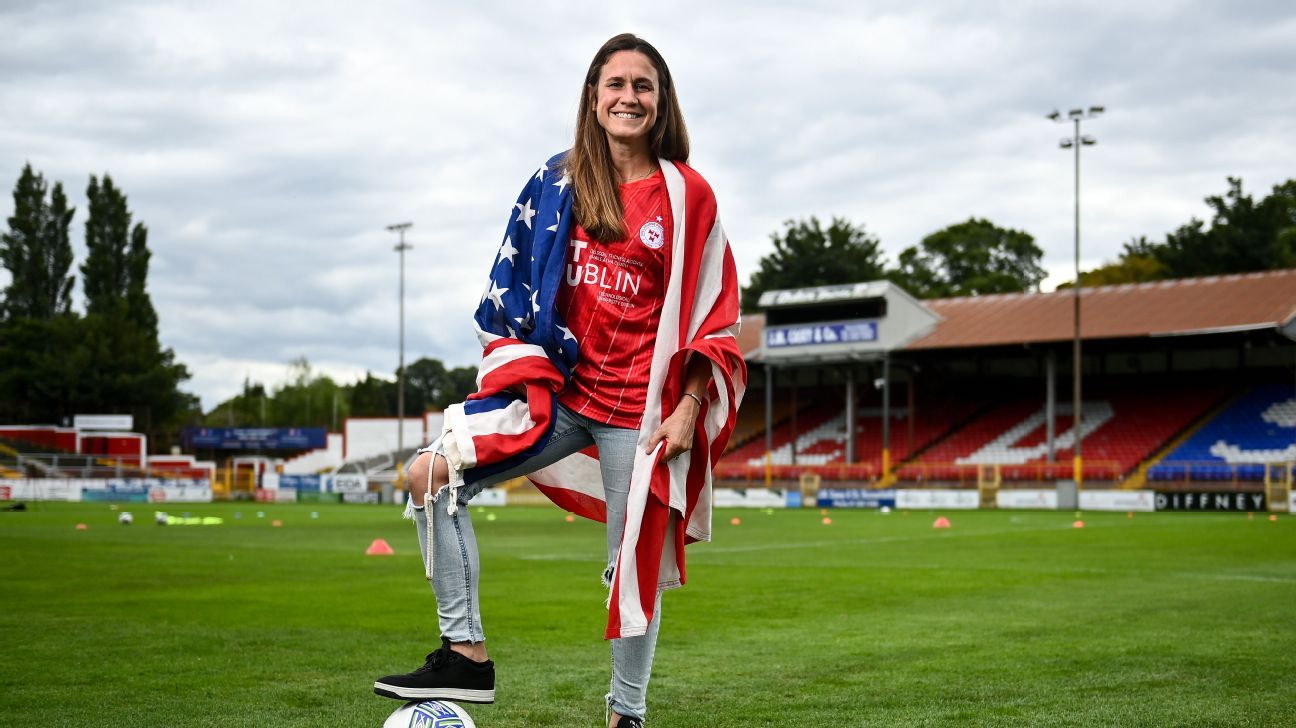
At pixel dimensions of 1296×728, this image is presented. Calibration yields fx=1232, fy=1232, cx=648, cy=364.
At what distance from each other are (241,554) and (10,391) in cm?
7323

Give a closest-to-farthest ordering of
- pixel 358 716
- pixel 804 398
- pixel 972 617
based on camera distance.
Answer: pixel 358 716, pixel 972 617, pixel 804 398

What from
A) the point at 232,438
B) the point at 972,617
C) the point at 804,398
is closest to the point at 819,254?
the point at 804,398

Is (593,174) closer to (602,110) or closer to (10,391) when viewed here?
(602,110)

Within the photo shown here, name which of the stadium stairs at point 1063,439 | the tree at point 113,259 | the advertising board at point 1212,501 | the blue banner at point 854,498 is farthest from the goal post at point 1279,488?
the tree at point 113,259

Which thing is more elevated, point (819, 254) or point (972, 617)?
point (819, 254)

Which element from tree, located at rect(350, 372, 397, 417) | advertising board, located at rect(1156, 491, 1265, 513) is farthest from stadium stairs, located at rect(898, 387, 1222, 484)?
tree, located at rect(350, 372, 397, 417)

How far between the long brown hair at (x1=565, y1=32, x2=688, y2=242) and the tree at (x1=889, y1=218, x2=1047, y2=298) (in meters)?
81.0

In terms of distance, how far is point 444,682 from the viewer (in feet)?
11.6

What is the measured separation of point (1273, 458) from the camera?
1539 inches

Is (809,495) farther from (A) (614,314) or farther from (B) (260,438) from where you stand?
(B) (260,438)

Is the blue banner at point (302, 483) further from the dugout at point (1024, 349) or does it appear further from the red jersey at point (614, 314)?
the red jersey at point (614, 314)

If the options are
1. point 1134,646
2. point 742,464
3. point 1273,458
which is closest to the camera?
point 1134,646

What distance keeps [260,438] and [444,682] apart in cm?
8250

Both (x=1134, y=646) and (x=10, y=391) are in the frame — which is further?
(x=10, y=391)
